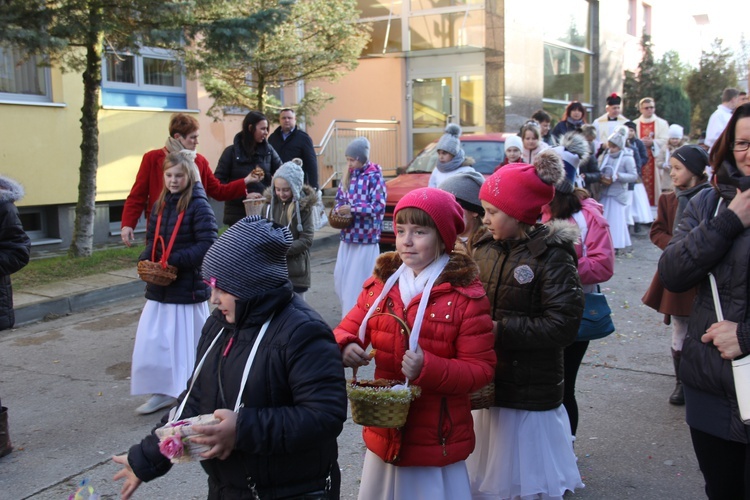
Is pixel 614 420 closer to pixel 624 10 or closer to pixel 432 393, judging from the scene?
pixel 432 393

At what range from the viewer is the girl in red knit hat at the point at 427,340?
9.52ft

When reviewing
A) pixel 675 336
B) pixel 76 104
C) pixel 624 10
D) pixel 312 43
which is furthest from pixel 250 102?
pixel 624 10

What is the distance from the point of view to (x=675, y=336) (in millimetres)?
5488

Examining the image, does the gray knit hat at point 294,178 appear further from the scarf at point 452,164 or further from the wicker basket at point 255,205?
the scarf at point 452,164

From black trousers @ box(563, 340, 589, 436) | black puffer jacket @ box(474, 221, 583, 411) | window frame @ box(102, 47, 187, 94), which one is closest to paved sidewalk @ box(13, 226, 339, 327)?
window frame @ box(102, 47, 187, 94)

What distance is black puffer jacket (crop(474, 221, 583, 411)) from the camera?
131 inches

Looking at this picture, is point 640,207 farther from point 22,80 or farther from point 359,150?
point 22,80

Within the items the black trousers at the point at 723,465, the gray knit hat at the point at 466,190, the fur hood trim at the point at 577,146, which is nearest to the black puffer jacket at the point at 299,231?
the fur hood trim at the point at 577,146

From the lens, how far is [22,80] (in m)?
12.0

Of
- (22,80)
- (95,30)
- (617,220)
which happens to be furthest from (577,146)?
(22,80)

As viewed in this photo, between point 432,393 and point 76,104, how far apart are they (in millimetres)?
11297

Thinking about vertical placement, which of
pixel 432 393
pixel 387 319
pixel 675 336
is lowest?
pixel 675 336

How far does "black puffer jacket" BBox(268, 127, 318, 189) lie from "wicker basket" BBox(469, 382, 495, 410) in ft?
21.1

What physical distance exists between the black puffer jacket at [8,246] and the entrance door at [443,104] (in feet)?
55.6
